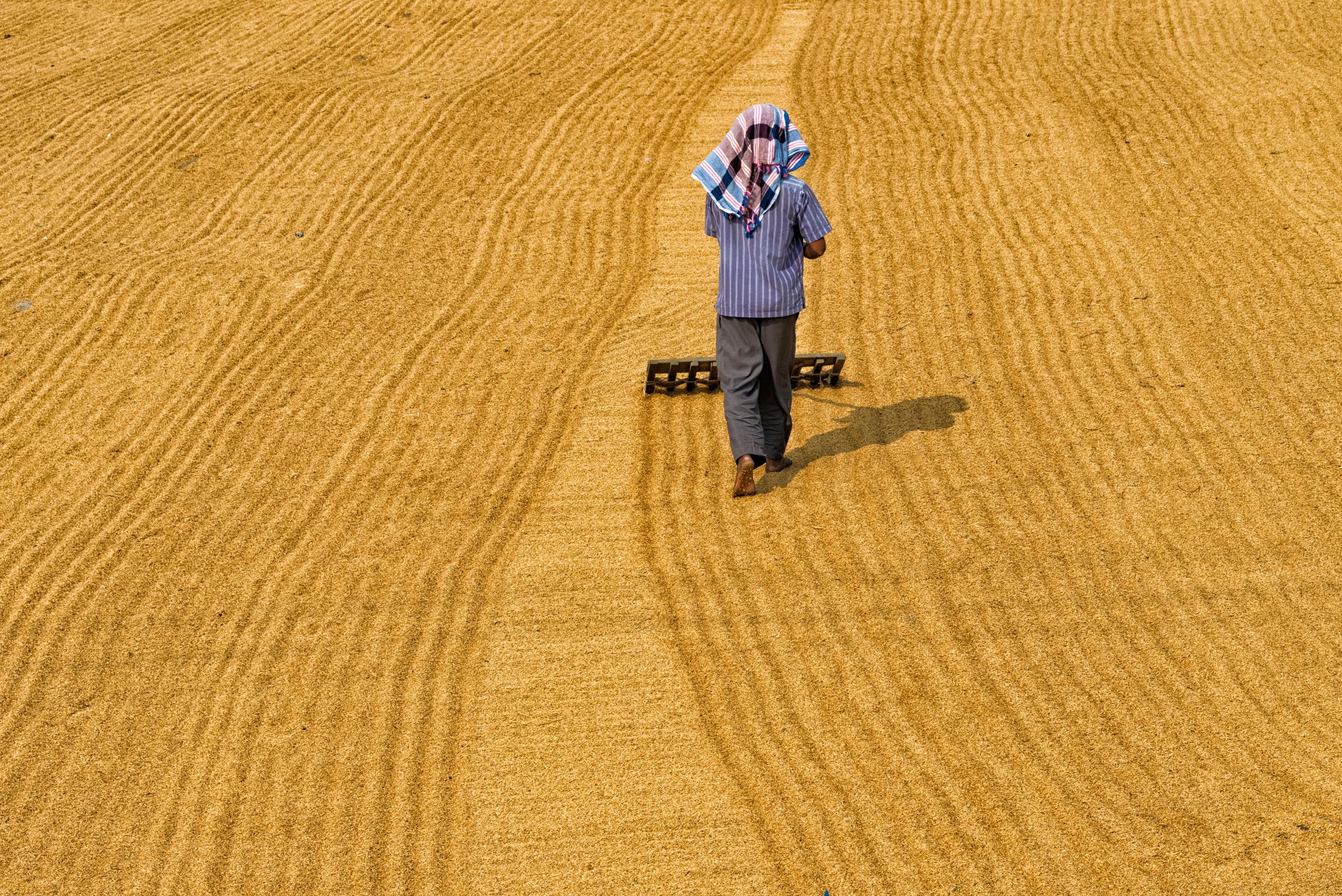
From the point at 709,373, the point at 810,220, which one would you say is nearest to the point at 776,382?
the point at 810,220

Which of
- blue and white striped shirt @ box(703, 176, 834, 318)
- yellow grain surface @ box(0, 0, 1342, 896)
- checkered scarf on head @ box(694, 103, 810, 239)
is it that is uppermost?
checkered scarf on head @ box(694, 103, 810, 239)

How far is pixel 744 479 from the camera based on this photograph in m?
5.19

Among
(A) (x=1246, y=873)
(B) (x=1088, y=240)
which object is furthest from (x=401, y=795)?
(B) (x=1088, y=240)

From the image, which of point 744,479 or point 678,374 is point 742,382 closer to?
point 744,479

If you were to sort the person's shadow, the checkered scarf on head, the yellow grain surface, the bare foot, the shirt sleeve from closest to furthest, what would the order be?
1. the yellow grain surface
2. the checkered scarf on head
3. the shirt sleeve
4. the bare foot
5. the person's shadow

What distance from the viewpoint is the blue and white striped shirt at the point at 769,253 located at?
4879 mm

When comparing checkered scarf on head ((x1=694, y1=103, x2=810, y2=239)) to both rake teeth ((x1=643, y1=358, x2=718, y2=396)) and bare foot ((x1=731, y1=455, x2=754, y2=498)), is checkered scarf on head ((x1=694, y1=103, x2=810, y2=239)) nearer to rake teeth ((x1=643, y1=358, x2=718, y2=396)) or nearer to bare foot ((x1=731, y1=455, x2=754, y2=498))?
bare foot ((x1=731, y1=455, x2=754, y2=498))

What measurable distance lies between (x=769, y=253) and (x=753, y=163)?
16.8 inches

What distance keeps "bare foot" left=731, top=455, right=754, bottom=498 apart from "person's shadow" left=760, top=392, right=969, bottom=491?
0.21 metres

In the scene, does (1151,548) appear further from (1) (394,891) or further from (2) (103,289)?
(2) (103,289)

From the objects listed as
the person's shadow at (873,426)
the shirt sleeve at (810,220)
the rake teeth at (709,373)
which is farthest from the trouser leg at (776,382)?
the rake teeth at (709,373)

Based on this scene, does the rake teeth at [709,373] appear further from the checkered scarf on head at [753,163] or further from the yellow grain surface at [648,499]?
the checkered scarf on head at [753,163]

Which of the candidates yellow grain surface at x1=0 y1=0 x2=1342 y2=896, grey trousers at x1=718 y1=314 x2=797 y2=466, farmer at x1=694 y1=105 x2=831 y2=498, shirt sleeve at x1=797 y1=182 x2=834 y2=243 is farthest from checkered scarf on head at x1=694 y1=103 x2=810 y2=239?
yellow grain surface at x1=0 y1=0 x2=1342 y2=896

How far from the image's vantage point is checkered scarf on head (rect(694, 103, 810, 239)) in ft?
15.3
